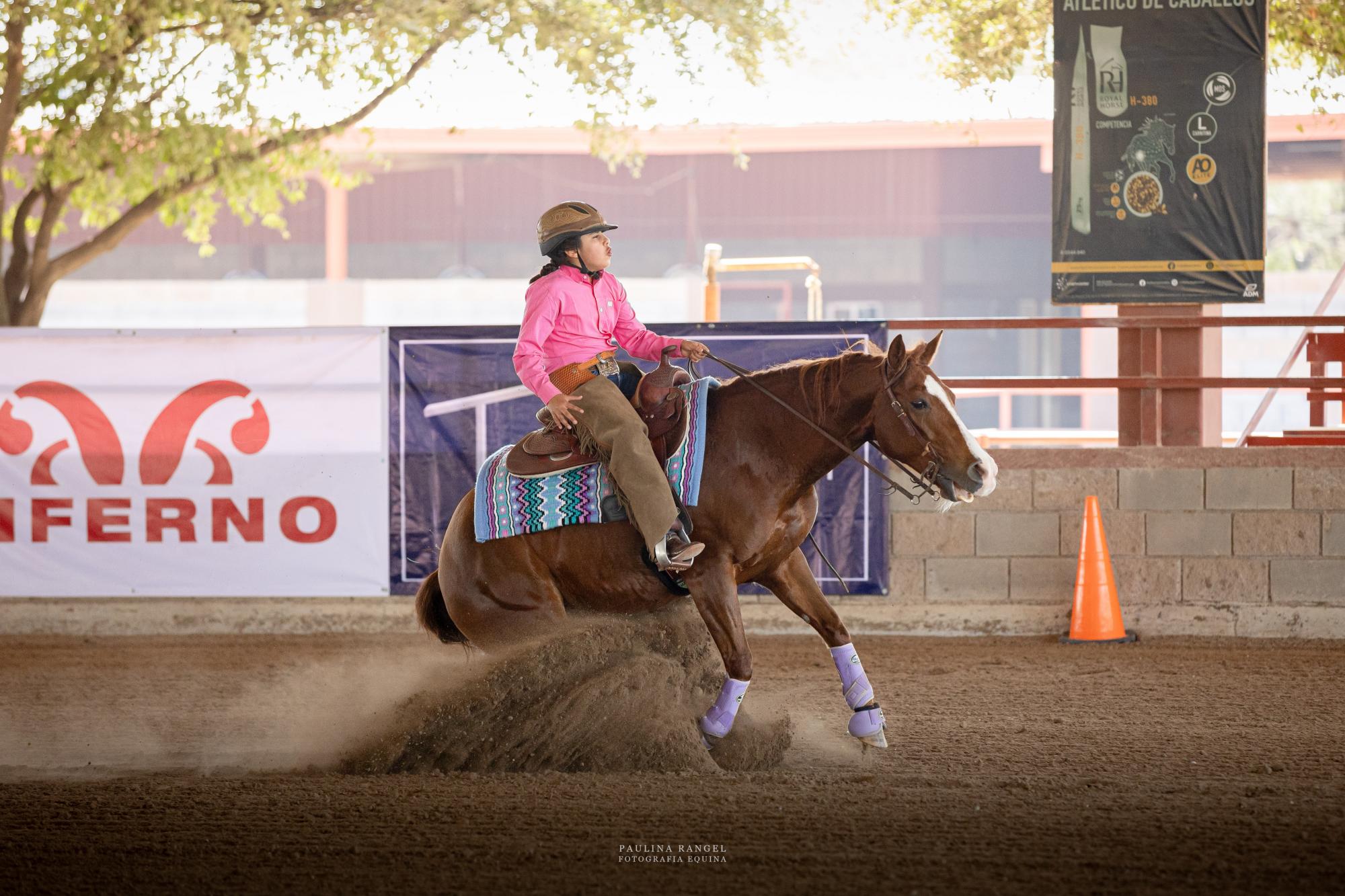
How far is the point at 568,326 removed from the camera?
5.04 metres

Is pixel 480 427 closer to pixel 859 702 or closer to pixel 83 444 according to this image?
pixel 83 444

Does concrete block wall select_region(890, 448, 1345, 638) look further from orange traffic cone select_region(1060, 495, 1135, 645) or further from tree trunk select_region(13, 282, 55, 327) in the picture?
tree trunk select_region(13, 282, 55, 327)

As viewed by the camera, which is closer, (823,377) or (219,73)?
(823,377)

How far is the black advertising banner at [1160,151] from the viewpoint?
855 cm

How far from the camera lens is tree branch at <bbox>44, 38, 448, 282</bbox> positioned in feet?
35.5

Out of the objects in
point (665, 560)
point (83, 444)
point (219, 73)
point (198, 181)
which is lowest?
point (665, 560)

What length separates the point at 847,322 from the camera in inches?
324

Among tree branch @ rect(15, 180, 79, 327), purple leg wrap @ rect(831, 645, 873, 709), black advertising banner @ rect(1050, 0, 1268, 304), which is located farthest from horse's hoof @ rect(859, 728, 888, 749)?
tree branch @ rect(15, 180, 79, 327)

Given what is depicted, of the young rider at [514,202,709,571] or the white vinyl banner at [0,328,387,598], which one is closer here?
the young rider at [514,202,709,571]

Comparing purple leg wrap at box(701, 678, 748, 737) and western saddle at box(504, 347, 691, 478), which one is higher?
western saddle at box(504, 347, 691, 478)

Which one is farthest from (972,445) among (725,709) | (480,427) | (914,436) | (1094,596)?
(480,427)

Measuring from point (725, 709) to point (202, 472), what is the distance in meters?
5.08

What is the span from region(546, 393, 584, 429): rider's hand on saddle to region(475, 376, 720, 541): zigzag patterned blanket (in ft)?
0.83

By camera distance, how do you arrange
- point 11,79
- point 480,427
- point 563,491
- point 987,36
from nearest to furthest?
point 563,491 < point 480,427 < point 11,79 < point 987,36
